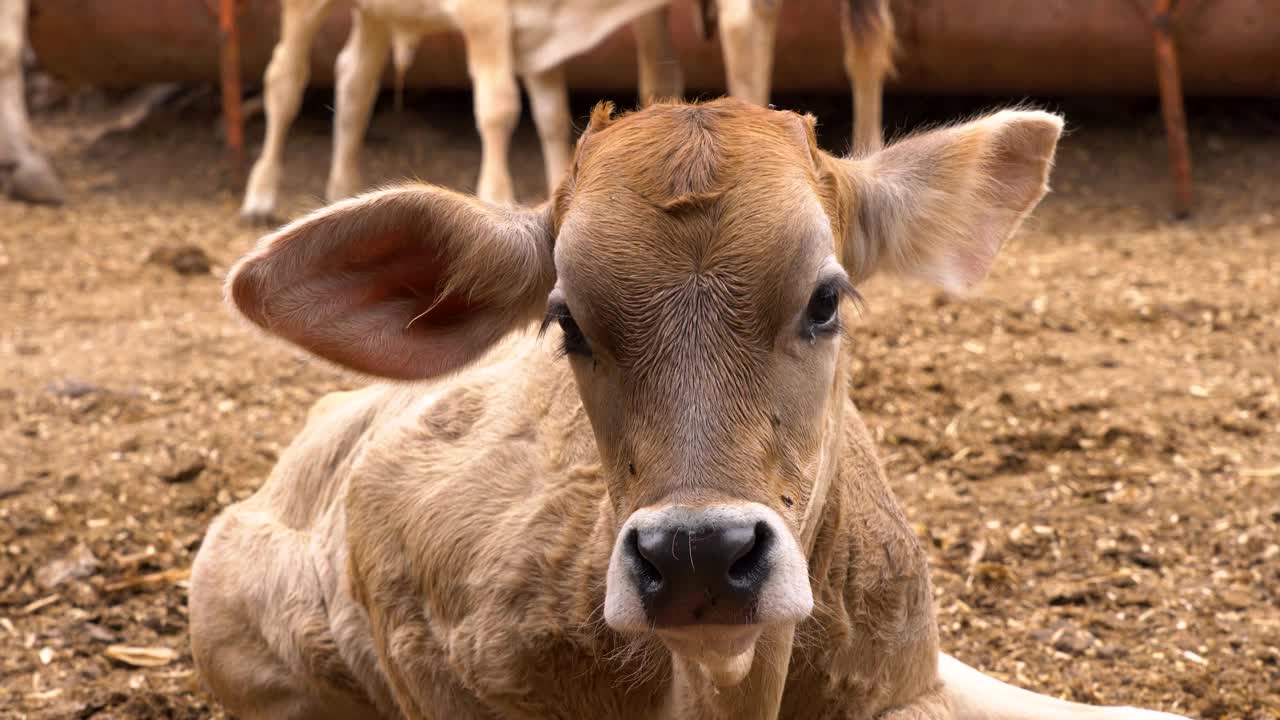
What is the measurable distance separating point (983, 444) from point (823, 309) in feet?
9.14

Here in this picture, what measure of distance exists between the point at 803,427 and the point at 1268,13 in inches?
299

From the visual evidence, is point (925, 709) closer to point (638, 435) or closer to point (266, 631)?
point (638, 435)

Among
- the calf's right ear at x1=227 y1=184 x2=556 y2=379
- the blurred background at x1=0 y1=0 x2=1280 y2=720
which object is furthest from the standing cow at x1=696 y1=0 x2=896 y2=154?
the calf's right ear at x1=227 y1=184 x2=556 y2=379

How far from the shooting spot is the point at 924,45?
9.57m

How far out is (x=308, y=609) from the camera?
11.6 feet

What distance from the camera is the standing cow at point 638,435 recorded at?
2324mm

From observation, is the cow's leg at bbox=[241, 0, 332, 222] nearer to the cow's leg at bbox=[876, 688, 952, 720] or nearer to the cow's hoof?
the cow's hoof

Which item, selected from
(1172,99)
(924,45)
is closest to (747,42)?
(924,45)

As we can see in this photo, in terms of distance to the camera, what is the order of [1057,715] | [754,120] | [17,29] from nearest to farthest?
[754,120] < [1057,715] < [17,29]

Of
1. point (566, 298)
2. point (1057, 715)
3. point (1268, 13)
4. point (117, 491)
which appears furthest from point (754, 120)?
point (1268, 13)

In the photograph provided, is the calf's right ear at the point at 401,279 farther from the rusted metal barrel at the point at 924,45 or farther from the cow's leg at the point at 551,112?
the rusted metal barrel at the point at 924,45

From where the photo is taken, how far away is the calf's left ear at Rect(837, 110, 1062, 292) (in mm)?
2908

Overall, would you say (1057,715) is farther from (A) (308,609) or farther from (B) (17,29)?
(B) (17,29)

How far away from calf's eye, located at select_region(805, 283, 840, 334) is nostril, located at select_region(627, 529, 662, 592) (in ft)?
1.55
